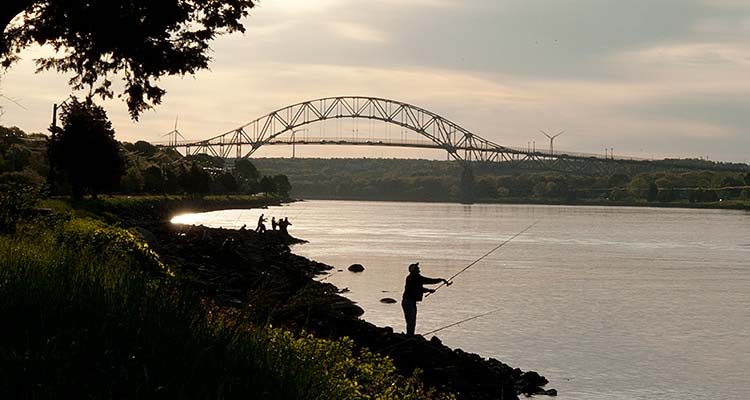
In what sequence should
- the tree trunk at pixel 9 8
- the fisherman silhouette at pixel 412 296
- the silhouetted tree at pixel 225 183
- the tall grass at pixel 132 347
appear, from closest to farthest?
the tall grass at pixel 132 347 < the tree trunk at pixel 9 8 < the fisherman silhouette at pixel 412 296 < the silhouetted tree at pixel 225 183

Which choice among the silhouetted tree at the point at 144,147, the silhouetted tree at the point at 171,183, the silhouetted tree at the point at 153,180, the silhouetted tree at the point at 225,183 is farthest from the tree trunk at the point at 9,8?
the silhouetted tree at the point at 144,147

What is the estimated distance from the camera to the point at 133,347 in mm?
8109

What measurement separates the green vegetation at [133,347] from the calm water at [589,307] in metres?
13.0

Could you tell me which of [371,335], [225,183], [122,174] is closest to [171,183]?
[225,183]

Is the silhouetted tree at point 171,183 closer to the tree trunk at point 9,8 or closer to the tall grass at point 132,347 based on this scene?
the tree trunk at point 9,8

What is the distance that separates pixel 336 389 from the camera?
29.8ft

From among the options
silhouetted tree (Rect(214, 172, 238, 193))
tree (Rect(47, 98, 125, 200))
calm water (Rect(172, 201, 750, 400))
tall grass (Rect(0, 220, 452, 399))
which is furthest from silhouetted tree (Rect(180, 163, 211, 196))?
tall grass (Rect(0, 220, 452, 399))

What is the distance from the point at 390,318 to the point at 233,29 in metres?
13.5

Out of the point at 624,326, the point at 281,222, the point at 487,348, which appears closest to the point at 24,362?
the point at 487,348

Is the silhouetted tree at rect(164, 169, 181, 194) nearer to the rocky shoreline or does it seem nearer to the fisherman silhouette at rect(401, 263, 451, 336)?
the rocky shoreline

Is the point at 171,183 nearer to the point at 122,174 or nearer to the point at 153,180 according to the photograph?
the point at 153,180

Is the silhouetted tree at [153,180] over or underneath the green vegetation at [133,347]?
over

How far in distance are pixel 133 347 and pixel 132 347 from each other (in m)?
0.03

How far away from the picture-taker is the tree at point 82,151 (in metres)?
60.1
